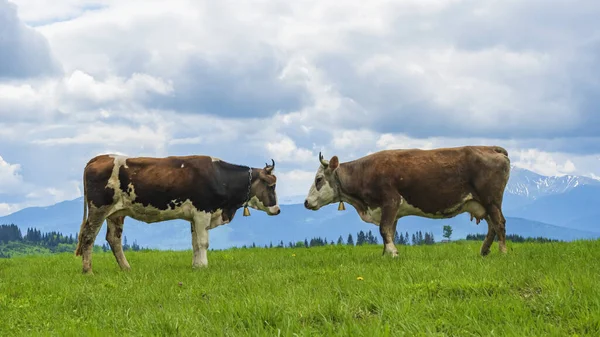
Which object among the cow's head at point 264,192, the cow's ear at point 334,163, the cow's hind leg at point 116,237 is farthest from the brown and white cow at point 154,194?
the cow's ear at point 334,163

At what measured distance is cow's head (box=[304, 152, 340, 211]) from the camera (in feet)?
54.1

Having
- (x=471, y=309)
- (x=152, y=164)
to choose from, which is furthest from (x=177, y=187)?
(x=471, y=309)

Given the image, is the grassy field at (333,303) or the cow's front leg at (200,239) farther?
the cow's front leg at (200,239)

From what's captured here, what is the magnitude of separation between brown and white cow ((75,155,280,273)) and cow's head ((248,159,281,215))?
2.22ft

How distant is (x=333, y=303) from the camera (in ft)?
22.7

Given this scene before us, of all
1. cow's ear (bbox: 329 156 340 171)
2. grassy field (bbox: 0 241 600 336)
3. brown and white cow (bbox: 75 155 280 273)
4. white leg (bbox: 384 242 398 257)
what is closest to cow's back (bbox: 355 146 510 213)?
white leg (bbox: 384 242 398 257)

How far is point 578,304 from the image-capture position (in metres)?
6.54

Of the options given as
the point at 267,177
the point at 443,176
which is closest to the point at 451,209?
the point at 443,176

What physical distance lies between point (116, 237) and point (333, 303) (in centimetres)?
1045

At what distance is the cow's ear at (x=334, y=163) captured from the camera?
16.3 meters

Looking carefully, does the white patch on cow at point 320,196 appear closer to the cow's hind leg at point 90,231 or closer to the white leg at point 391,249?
the white leg at point 391,249

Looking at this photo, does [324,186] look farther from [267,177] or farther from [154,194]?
[154,194]

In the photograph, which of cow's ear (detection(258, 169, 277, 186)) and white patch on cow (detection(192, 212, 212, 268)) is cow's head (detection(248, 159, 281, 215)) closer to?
cow's ear (detection(258, 169, 277, 186))

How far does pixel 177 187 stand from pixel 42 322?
725 centimetres
